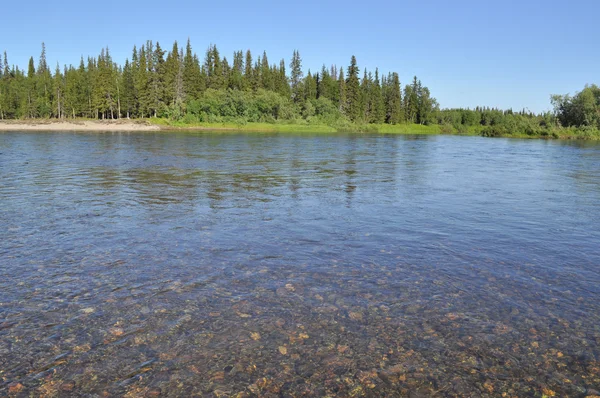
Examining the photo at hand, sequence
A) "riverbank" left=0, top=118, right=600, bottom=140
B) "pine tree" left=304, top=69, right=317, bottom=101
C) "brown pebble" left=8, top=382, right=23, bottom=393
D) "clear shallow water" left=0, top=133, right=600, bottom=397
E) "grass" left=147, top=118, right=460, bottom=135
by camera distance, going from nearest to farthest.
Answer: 1. "brown pebble" left=8, top=382, right=23, bottom=393
2. "clear shallow water" left=0, top=133, right=600, bottom=397
3. "riverbank" left=0, top=118, right=600, bottom=140
4. "grass" left=147, top=118, right=460, bottom=135
5. "pine tree" left=304, top=69, right=317, bottom=101

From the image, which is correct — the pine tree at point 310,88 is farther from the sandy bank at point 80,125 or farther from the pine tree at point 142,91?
the sandy bank at point 80,125

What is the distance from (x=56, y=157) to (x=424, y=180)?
26.3m

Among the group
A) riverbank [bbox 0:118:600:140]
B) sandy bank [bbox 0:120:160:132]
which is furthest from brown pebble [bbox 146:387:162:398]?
sandy bank [bbox 0:120:160:132]

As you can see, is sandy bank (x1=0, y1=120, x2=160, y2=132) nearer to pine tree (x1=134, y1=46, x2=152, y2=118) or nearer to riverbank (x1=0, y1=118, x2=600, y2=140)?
riverbank (x1=0, y1=118, x2=600, y2=140)

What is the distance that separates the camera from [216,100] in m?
111

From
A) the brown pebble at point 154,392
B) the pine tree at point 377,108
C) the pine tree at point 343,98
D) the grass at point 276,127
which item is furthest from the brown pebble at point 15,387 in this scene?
the pine tree at point 377,108

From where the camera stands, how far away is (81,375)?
17.6 ft

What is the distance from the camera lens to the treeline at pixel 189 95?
111m

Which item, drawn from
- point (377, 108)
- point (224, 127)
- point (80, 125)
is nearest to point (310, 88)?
point (377, 108)

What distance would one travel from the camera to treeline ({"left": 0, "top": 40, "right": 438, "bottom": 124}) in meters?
111

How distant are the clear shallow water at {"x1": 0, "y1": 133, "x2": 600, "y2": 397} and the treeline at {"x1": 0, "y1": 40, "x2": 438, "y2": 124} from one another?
96.8 m

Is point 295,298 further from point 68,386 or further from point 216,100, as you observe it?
point 216,100

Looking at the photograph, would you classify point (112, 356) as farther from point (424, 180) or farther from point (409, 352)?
point (424, 180)

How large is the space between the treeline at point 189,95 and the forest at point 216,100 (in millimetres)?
241
